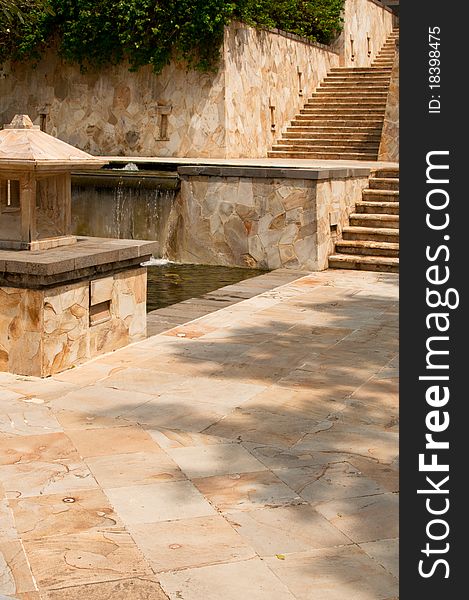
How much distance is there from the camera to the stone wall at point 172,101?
16.4m

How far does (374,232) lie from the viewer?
40.0 ft

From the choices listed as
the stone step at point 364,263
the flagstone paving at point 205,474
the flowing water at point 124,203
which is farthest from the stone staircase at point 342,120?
the flagstone paving at point 205,474

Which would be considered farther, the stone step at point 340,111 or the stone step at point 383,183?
the stone step at point 340,111

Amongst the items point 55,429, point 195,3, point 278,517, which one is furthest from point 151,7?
point 278,517

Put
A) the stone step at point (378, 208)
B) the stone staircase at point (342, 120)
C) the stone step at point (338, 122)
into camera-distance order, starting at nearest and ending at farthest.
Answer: the stone step at point (378, 208) < the stone staircase at point (342, 120) < the stone step at point (338, 122)

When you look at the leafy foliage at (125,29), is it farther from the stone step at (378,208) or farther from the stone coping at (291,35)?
the stone step at (378,208)

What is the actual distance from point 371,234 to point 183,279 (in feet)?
9.20

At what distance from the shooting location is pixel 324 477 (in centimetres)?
445

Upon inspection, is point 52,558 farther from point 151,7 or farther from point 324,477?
point 151,7

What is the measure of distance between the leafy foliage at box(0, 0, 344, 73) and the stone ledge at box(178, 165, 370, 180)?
4438mm

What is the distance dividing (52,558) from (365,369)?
3533mm

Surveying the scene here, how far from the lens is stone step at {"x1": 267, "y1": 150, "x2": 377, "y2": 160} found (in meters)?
17.1

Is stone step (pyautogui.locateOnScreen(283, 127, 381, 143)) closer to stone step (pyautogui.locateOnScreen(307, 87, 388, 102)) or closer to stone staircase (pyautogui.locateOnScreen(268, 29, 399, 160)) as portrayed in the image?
stone staircase (pyautogui.locateOnScreen(268, 29, 399, 160))

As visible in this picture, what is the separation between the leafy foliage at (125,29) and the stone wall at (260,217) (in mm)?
4616
